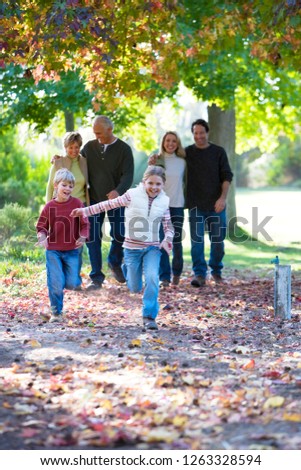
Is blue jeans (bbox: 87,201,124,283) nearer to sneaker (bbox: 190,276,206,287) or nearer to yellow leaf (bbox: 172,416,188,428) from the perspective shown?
sneaker (bbox: 190,276,206,287)

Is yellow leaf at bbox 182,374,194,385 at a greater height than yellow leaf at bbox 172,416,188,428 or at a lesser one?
greater

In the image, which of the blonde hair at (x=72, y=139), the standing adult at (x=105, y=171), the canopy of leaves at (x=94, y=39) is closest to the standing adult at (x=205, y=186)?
the standing adult at (x=105, y=171)

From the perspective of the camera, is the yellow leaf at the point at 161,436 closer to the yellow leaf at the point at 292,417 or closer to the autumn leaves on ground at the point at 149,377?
the autumn leaves on ground at the point at 149,377

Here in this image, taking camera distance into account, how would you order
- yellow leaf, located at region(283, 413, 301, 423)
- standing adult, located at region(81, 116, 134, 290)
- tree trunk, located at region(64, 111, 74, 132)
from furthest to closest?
tree trunk, located at region(64, 111, 74, 132), standing adult, located at region(81, 116, 134, 290), yellow leaf, located at region(283, 413, 301, 423)

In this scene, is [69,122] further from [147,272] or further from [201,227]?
→ [147,272]

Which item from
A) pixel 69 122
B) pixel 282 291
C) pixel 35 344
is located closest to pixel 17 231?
pixel 69 122

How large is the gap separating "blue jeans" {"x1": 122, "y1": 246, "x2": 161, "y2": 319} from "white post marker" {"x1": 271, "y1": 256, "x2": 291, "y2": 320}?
1514mm

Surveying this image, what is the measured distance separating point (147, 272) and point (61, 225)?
121cm

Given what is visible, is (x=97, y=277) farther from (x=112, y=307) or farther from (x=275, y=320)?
(x=275, y=320)

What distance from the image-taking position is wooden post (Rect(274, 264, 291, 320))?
1026 cm

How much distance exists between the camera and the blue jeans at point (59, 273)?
10.0 metres

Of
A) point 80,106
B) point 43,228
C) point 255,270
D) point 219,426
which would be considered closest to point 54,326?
point 43,228

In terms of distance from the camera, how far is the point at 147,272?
938 centimetres

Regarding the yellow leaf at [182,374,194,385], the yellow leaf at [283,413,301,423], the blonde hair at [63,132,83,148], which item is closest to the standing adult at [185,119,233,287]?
the blonde hair at [63,132,83,148]
